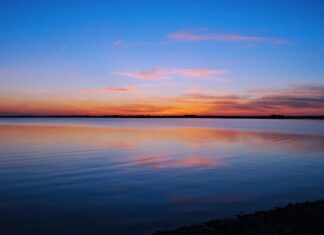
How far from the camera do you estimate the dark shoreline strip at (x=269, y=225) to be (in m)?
9.27

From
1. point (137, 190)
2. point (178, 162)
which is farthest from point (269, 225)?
point (178, 162)

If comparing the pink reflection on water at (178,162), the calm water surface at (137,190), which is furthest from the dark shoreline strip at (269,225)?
the pink reflection on water at (178,162)

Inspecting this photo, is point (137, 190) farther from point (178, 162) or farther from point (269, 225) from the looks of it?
point (178, 162)

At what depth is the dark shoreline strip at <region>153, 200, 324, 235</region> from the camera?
30.4 feet

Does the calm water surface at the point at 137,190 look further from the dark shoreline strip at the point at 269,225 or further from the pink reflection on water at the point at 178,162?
the dark shoreline strip at the point at 269,225

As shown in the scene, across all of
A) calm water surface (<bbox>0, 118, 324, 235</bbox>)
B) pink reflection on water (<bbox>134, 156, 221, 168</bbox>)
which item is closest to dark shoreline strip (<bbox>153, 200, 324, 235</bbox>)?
calm water surface (<bbox>0, 118, 324, 235</bbox>)

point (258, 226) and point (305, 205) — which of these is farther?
point (305, 205)

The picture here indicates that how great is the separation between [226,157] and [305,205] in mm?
16511

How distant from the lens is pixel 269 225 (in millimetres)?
9883

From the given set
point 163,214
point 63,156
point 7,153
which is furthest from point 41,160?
point 163,214

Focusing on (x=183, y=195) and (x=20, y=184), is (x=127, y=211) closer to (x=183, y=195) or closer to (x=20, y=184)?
(x=183, y=195)

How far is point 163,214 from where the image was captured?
12367mm

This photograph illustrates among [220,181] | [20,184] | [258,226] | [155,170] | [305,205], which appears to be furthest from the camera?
[155,170]

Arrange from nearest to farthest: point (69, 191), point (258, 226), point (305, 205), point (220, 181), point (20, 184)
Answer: point (258, 226) → point (305, 205) → point (69, 191) → point (20, 184) → point (220, 181)
